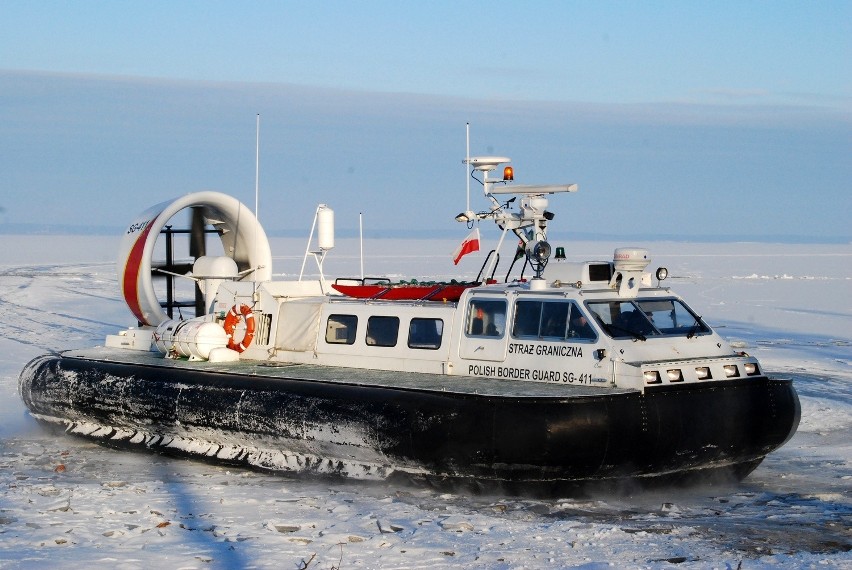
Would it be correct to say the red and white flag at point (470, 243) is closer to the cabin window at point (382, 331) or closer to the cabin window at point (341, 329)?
the cabin window at point (382, 331)

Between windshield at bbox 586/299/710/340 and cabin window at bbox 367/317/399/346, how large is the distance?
5.57ft

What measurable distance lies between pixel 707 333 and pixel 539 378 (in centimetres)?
139

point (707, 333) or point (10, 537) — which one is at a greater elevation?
point (707, 333)

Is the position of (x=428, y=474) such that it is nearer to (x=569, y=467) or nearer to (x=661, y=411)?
(x=569, y=467)

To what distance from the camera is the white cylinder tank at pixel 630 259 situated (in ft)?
28.0

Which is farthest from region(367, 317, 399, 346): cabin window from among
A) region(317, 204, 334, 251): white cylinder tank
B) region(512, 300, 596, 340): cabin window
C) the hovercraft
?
region(317, 204, 334, 251): white cylinder tank

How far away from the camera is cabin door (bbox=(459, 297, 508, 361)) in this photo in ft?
27.8

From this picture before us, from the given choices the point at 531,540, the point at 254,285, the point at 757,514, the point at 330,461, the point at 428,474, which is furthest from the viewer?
the point at 254,285

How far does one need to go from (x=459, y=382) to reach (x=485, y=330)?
536 millimetres

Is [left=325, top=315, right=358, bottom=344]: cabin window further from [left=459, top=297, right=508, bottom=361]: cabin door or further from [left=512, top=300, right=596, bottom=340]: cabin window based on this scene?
[left=512, top=300, right=596, bottom=340]: cabin window

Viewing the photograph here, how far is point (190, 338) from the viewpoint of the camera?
10180 millimetres

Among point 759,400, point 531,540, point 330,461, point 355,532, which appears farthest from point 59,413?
point 759,400

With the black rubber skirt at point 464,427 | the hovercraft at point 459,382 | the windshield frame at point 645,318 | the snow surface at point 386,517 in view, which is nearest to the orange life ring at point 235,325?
the hovercraft at point 459,382

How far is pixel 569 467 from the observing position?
745 centimetres
